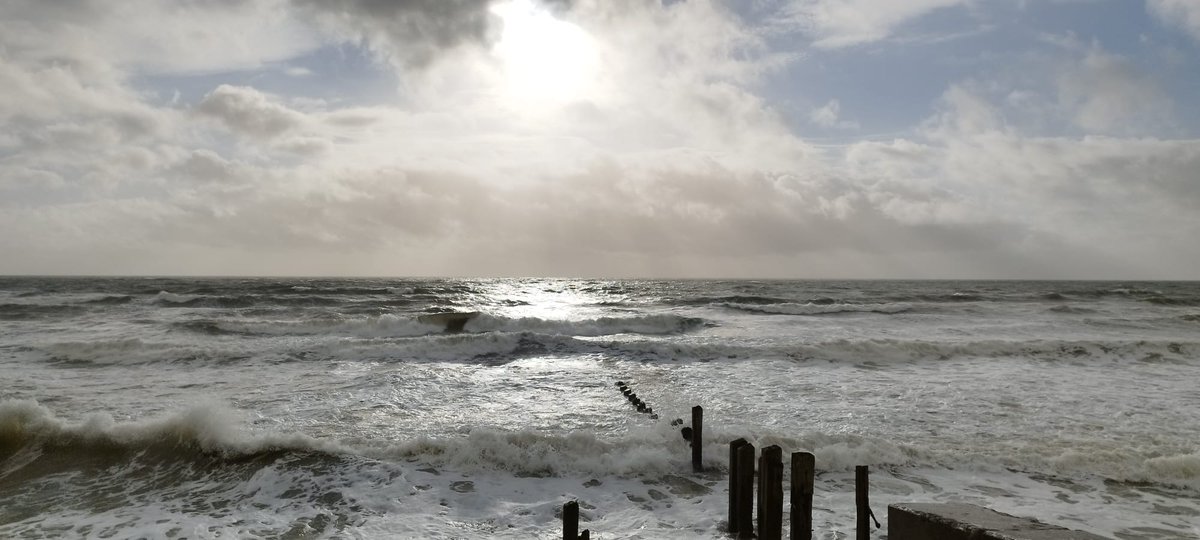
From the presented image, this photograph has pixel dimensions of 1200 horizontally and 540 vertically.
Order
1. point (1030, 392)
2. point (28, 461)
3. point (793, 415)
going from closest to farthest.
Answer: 1. point (28, 461)
2. point (793, 415)
3. point (1030, 392)

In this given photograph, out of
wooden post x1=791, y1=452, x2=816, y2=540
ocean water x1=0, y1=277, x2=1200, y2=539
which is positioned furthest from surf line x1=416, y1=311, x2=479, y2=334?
wooden post x1=791, y1=452, x2=816, y2=540

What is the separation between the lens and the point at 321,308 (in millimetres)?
42969

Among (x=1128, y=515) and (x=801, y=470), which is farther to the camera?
(x=1128, y=515)

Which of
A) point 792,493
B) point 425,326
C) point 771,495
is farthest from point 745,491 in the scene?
point 425,326

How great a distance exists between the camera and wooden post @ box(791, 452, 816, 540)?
5878 millimetres

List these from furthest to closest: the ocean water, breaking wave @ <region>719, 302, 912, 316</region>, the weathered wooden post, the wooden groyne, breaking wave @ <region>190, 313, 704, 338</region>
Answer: breaking wave @ <region>719, 302, 912, 316</region> → breaking wave @ <region>190, 313, 704, 338</region> → the ocean water → the weathered wooden post → the wooden groyne

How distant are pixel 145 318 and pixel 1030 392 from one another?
133 feet

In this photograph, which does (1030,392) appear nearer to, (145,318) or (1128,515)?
(1128,515)

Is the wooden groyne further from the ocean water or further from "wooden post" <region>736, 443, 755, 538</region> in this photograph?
the ocean water

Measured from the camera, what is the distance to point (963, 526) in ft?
15.0

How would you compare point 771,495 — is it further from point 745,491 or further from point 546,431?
point 546,431

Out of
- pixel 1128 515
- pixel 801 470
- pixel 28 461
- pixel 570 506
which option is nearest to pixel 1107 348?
pixel 1128 515

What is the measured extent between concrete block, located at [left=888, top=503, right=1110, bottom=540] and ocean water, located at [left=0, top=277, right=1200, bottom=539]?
8.33 feet

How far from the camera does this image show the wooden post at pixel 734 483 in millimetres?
6859
